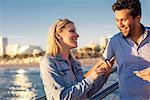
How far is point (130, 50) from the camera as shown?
2.38m

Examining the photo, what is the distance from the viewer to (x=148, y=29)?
243 cm

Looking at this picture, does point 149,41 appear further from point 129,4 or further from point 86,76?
point 86,76

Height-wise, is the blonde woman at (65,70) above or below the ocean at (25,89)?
above

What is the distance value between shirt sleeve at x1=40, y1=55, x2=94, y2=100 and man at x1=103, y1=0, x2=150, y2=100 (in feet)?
0.76

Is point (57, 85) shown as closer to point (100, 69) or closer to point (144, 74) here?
point (100, 69)

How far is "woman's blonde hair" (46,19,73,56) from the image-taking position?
229 cm

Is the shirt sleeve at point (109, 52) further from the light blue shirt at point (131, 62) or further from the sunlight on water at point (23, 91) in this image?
the sunlight on water at point (23, 91)

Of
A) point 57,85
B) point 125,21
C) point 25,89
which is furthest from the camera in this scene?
point 25,89

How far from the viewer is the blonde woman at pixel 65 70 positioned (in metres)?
2.20

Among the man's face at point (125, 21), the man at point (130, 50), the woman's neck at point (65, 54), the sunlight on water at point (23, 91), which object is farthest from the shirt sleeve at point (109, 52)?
the sunlight on water at point (23, 91)

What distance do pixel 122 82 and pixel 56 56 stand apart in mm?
394

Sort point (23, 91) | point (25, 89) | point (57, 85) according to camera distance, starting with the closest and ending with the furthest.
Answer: point (57, 85)
point (23, 91)
point (25, 89)

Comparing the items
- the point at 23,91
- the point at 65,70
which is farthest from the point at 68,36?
the point at 23,91

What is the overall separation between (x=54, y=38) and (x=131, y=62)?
433 millimetres
